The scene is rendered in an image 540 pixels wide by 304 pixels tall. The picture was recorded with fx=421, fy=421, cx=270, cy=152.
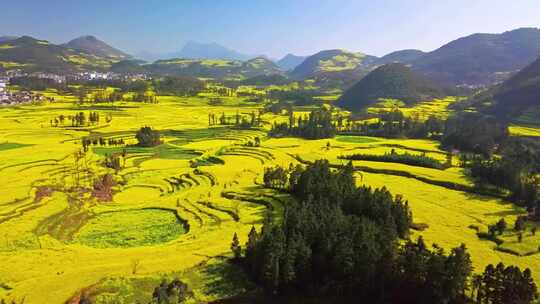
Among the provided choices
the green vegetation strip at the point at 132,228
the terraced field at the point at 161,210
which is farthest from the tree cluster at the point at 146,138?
the green vegetation strip at the point at 132,228

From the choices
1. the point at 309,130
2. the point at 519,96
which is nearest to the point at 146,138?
the point at 309,130

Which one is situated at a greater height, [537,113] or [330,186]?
[537,113]

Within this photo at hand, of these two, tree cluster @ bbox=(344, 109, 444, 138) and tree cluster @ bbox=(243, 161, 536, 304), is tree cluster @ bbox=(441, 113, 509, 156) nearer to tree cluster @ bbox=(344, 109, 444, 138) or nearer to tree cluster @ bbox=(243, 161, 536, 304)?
tree cluster @ bbox=(344, 109, 444, 138)

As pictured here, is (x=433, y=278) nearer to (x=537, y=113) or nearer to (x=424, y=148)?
(x=424, y=148)

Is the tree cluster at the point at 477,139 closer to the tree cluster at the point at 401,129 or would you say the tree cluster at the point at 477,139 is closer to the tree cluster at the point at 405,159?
the tree cluster at the point at 401,129

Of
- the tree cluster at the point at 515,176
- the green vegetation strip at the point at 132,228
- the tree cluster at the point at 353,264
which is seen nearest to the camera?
the tree cluster at the point at 353,264

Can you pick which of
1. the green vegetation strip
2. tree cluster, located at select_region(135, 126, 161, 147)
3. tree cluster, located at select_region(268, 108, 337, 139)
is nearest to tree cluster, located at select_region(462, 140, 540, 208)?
tree cluster, located at select_region(268, 108, 337, 139)

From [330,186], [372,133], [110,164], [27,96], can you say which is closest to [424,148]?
[372,133]

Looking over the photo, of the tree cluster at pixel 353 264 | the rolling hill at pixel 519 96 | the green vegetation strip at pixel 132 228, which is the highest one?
the rolling hill at pixel 519 96
